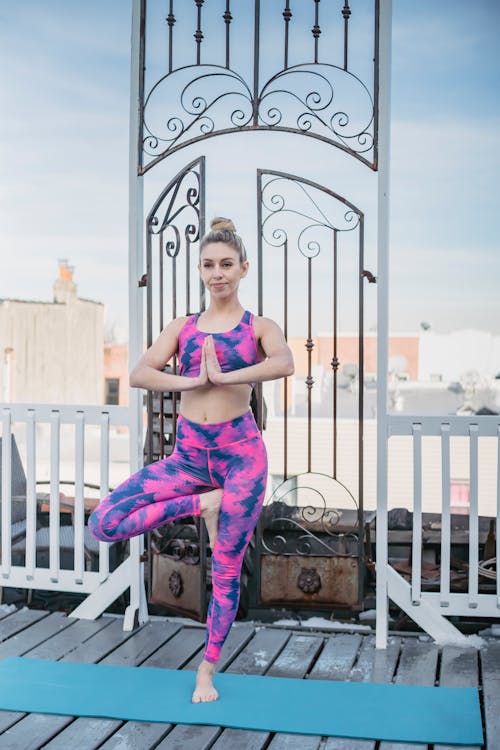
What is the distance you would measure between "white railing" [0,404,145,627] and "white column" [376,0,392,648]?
110 centimetres

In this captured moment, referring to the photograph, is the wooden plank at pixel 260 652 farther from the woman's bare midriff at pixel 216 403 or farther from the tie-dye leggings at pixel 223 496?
the woman's bare midriff at pixel 216 403

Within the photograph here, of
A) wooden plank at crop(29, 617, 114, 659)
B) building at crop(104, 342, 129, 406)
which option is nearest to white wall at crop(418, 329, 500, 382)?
building at crop(104, 342, 129, 406)

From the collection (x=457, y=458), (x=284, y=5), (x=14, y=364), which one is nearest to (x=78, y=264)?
(x=14, y=364)

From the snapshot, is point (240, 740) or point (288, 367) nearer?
point (240, 740)

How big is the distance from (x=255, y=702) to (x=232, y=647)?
0.66 meters

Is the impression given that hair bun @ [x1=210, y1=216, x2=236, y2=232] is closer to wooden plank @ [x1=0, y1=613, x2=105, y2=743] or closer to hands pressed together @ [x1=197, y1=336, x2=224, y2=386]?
hands pressed together @ [x1=197, y1=336, x2=224, y2=386]

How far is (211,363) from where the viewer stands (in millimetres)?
3113

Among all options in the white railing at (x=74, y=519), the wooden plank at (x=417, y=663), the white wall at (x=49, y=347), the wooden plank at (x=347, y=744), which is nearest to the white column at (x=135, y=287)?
the white railing at (x=74, y=519)

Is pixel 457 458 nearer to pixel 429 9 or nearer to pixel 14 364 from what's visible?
pixel 14 364

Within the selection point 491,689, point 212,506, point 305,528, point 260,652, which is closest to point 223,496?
point 212,506

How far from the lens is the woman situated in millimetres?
3178

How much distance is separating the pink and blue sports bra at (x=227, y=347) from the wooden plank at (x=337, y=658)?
1273mm

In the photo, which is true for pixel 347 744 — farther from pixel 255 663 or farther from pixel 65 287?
pixel 65 287

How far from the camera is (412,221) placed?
1756cm
